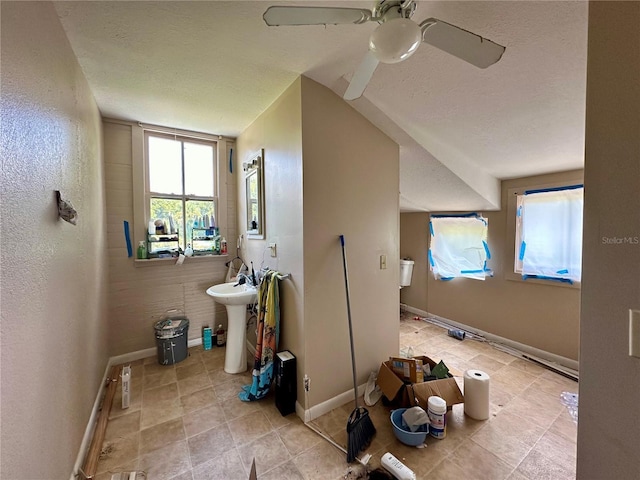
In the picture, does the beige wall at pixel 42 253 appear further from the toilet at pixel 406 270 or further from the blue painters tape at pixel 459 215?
the blue painters tape at pixel 459 215

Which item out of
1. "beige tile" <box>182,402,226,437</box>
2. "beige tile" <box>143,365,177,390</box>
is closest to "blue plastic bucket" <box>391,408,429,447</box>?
"beige tile" <box>182,402,226,437</box>

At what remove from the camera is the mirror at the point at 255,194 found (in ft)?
7.80

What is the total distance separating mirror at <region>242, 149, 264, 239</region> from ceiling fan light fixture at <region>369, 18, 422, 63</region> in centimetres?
165

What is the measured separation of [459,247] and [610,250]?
2.97 metres

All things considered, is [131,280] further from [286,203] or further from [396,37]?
[396,37]

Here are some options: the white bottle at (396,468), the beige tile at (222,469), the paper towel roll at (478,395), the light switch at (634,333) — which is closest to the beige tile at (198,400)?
the beige tile at (222,469)

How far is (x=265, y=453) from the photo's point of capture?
1553mm

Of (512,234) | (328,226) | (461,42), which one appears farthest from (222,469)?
(512,234)

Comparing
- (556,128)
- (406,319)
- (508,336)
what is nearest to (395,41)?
(556,128)

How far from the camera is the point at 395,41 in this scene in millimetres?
882

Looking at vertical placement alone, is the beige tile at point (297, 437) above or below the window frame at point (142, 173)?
below

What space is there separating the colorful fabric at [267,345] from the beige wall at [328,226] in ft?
0.26

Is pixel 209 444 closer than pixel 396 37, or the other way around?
pixel 396 37

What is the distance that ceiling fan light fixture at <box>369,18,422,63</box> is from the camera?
862 mm
